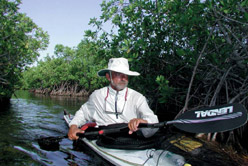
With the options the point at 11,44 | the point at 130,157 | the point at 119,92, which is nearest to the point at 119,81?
the point at 119,92

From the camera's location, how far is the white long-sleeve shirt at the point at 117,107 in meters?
3.56

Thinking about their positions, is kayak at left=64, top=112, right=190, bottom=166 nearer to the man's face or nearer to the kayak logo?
the kayak logo

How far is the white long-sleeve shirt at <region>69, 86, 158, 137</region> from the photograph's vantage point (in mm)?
3559

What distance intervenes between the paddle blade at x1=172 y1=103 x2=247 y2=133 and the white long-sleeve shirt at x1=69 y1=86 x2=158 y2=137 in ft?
2.13

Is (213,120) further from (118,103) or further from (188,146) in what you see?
(118,103)

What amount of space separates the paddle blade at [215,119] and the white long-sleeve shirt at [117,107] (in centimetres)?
65

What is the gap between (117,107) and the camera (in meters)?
3.64

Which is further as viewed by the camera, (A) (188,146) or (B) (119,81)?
(B) (119,81)

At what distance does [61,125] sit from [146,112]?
6.24 m

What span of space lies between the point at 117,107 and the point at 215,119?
1586 millimetres

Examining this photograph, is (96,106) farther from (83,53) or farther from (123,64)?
(83,53)

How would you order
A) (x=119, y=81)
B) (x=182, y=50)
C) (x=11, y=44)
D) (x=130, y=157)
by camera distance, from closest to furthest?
1. (x=130, y=157)
2. (x=119, y=81)
3. (x=182, y=50)
4. (x=11, y=44)

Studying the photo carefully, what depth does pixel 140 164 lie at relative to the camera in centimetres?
303

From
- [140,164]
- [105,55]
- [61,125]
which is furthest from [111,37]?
[140,164]
